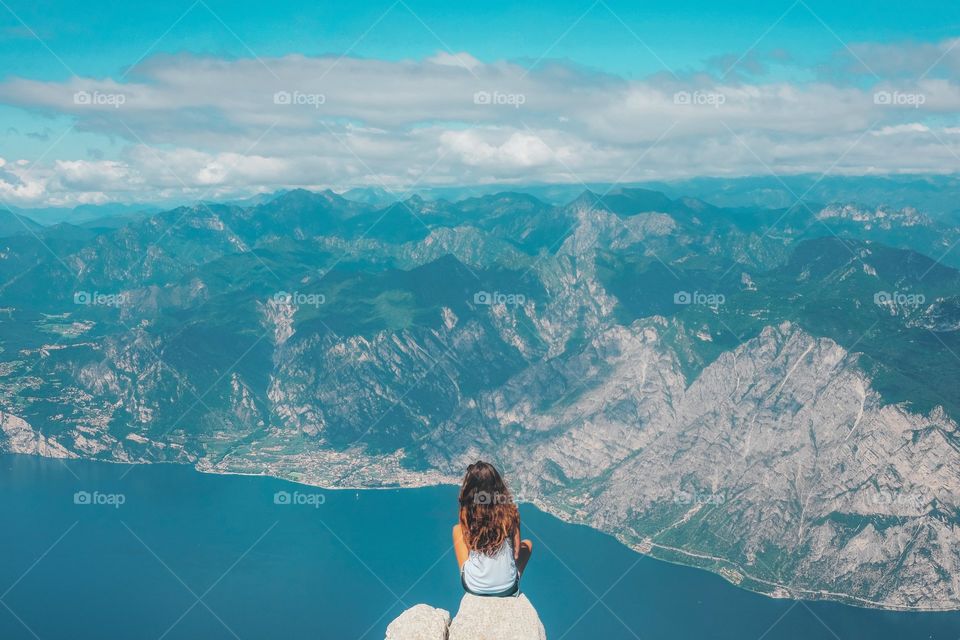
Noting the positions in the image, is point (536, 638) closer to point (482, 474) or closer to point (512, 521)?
point (512, 521)

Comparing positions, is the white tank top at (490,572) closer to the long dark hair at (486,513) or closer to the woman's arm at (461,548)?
the long dark hair at (486,513)

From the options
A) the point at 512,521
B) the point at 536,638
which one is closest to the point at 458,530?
the point at 512,521

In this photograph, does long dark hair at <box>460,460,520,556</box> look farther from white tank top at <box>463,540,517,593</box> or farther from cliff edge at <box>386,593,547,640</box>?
cliff edge at <box>386,593,547,640</box>

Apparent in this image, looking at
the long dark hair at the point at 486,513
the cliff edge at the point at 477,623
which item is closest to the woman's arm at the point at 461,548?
the long dark hair at the point at 486,513

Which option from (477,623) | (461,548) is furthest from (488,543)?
(477,623)

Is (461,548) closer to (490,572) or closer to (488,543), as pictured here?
(488,543)

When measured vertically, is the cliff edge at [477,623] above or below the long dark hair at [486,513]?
below

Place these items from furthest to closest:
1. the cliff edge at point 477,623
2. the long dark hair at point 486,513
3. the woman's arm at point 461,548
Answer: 1. the woman's arm at point 461,548
2. the long dark hair at point 486,513
3. the cliff edge at point 477,623
